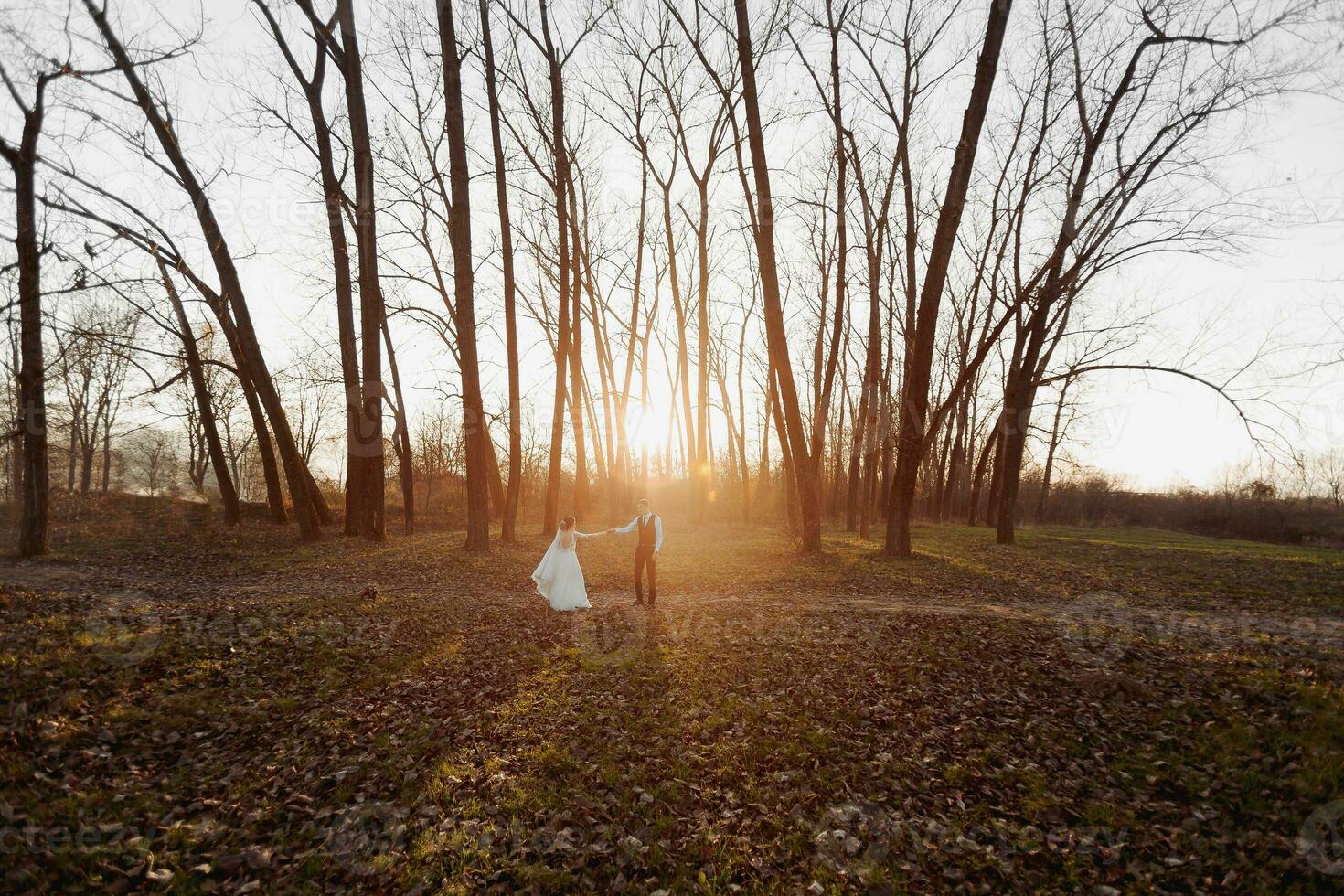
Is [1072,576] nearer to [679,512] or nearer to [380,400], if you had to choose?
[380,400]

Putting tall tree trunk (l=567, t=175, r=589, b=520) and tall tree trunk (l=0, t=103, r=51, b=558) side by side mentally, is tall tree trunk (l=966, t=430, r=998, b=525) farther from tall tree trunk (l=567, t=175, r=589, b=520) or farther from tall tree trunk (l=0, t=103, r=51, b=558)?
tall tree trunk (l=0, t=103, r=51, b=558)

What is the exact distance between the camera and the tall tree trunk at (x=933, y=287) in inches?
506

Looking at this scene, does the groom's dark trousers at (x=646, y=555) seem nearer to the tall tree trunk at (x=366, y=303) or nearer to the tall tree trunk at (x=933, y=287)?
the tall tree trunk at (x=933, y=287)

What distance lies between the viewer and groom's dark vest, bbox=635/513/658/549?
37.0 ft

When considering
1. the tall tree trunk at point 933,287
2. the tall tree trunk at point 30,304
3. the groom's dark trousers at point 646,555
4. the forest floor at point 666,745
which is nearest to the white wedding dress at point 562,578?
the forest floor at point 666,745

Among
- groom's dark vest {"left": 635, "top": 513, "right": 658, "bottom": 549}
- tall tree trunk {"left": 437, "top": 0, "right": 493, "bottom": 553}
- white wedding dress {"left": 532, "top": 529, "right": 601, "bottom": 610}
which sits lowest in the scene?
white wedding dress {"left": 532, "top": 529, "right": 601, "bottom": 610}

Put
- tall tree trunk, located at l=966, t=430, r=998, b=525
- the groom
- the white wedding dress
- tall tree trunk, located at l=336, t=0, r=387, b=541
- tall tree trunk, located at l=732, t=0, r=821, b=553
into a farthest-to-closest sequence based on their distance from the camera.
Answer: tall tree trunk, located at l=966, t=430, r=998, b=525, tall tree trunk, located at l=336, t=0, r=387, b=541, tall tree trunk, located at l=732, t=0, r=821, b=553, the groom, the white wedding dress

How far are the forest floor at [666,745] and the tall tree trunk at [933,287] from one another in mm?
4871

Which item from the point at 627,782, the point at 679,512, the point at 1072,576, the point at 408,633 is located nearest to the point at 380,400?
the point at 408,633

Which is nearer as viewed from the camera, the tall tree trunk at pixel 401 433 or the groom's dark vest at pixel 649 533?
the groom's dark vest at pixel 649 533

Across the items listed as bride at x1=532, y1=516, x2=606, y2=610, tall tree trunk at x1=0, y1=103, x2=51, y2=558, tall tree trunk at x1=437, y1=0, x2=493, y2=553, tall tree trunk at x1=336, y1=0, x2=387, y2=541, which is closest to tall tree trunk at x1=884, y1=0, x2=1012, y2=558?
bride at x1=532, y1=516, x2=606, y2=610

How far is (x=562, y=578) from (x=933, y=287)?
10.4m

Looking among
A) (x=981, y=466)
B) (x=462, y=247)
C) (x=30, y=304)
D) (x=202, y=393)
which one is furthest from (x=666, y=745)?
(x=981, y=466)

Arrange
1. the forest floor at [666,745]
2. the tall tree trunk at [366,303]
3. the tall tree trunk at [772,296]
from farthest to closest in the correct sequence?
the tall tree trunk at [366,303]
the tall tree trunk at [772,296]
the forest floor at [666,745]
